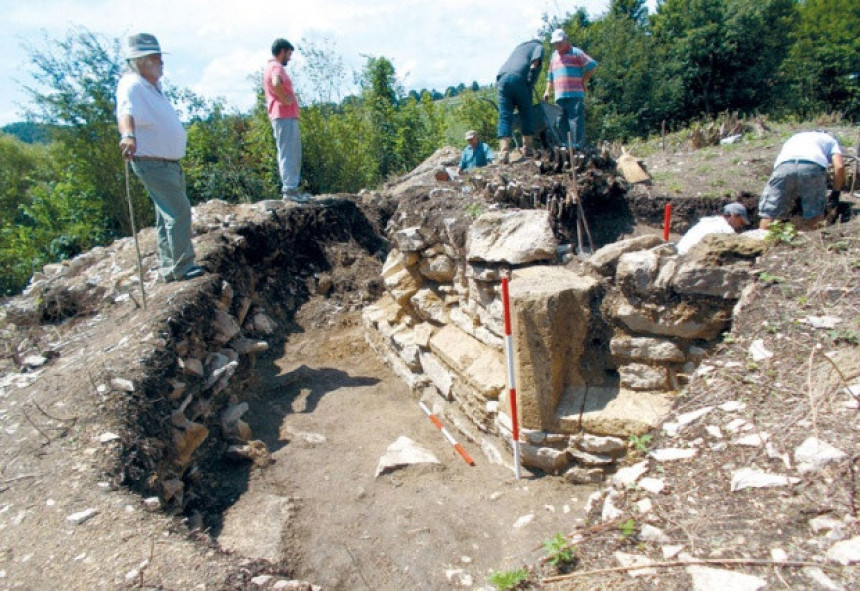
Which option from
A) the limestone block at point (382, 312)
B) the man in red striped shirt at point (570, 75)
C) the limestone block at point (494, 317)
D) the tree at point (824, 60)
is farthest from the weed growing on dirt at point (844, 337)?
the tree at point (824, 60)

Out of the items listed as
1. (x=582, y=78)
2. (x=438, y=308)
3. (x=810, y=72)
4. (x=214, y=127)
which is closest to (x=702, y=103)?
(x=810, y=72)

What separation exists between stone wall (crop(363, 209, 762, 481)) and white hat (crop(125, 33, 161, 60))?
2990 mm

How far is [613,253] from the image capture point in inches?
145

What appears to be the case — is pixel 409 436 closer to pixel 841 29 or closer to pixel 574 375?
pixel 574 375

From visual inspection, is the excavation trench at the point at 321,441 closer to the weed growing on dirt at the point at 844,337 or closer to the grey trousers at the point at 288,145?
the grey trousers at the point at 288,145

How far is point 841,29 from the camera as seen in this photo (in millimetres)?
20609

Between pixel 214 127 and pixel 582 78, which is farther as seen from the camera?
Answer: pixel 214 127

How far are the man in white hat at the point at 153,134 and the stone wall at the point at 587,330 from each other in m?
2.63

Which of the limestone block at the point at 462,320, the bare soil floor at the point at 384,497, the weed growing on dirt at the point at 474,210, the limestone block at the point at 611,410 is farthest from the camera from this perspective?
the weed growing on dirt at the point at 474,210

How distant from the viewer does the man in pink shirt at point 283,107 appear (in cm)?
640

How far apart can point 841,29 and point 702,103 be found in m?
6.30

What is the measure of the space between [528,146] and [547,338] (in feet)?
12.8

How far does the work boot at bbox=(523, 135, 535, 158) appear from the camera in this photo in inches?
259

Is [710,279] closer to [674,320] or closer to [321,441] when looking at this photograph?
[674,320]
